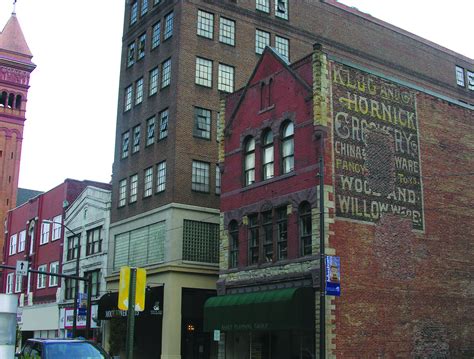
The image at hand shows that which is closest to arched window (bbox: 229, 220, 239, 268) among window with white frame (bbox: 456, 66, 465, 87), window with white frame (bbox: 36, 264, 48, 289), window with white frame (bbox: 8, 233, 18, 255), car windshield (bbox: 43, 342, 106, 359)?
car windshield (bbox: 43, 342, 106, 359)

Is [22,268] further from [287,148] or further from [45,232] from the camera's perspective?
[45,232]

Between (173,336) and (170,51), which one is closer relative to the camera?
(173,336)

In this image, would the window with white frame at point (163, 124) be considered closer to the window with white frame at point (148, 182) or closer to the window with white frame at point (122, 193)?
the window with white frame at point (148, 182)

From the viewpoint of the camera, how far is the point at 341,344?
26.5 metres

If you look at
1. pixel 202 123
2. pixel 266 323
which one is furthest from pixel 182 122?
pixel 266 323

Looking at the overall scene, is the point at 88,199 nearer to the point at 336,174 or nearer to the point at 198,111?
the point at 198,111

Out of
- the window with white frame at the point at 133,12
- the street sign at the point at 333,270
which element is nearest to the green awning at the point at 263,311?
the street sign at the point at 333,270

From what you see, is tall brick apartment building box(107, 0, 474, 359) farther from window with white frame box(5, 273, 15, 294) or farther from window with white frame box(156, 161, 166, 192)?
window with white frame box(5, 273, 15, 294)

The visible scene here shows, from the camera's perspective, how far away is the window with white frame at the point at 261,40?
44.4 m

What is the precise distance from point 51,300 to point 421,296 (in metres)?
34.2

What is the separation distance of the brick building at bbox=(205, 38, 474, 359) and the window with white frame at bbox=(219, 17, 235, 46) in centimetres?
978

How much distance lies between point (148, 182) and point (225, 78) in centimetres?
831

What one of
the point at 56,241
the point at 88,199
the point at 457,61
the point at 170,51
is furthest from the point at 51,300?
the point at 457,61

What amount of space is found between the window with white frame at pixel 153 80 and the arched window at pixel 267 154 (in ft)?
44.3
